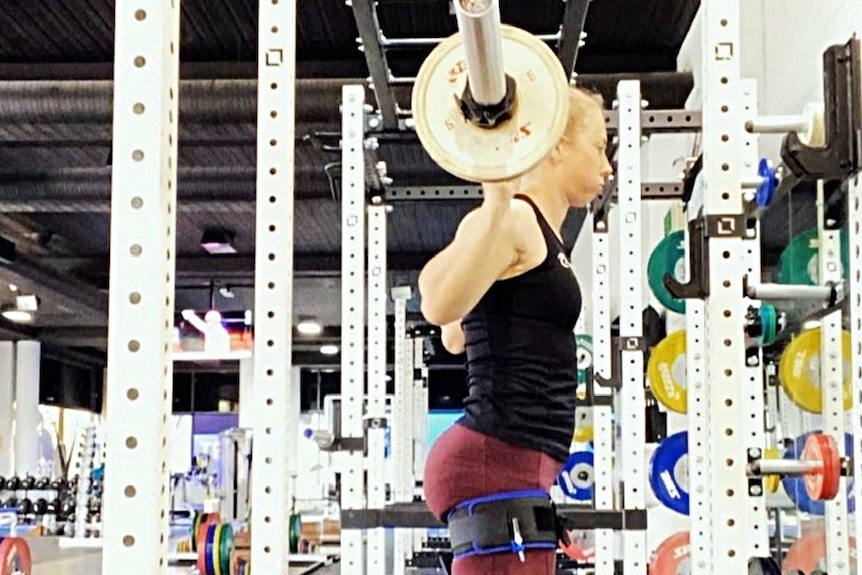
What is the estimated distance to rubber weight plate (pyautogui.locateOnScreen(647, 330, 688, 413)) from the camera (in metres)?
5.17

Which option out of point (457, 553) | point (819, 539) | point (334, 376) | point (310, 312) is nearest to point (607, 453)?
point (819, 539)

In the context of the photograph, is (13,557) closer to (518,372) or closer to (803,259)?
(803,259)

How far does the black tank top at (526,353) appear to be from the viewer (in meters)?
1.68

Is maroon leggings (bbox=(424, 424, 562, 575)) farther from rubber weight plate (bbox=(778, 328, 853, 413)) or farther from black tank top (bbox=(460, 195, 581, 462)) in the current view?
rubber weight plate (bbox=(778, 328, 853, 413))

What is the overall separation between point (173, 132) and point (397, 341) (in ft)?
19.3

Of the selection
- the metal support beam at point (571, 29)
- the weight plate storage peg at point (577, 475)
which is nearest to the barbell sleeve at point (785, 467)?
the metal support beam at point (571, 29)

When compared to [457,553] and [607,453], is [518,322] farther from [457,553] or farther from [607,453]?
[607,453]

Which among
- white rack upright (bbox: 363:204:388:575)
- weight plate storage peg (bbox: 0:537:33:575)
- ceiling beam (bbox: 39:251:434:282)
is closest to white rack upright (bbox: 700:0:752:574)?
white rack upright (bbox: 363:204:388:575)

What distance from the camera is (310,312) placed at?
16250 mm

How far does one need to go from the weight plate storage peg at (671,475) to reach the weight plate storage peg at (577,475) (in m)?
1.48

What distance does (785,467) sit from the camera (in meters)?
2.02

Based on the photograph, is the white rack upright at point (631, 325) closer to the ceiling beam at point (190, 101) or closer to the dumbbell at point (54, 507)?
the ceiling beam at point (190, 101)

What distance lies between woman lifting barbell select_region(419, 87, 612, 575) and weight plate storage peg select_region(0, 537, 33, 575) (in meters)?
5.09

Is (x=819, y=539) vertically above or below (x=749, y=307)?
below
